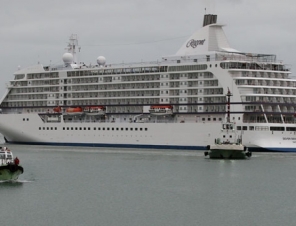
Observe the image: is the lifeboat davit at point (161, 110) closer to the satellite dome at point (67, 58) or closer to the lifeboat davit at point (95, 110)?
the lifeboat davit at point (95, 110)

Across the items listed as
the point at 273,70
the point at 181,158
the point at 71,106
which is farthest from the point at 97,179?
the point at 71,106

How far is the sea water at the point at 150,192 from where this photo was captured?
46.0 meters

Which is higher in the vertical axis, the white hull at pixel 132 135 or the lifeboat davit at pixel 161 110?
the lifeboat davit at pixel 161 110

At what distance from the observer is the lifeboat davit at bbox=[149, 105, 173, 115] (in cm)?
9969

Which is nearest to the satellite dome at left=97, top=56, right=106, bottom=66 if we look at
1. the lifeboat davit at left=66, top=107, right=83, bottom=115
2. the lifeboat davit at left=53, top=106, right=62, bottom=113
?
the lifeboat davit at left=66, top=107, right=83, bottom=115

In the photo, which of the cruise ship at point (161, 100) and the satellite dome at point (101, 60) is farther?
the satellite dome at point (101, 60)

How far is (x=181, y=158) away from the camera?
83.5 metres

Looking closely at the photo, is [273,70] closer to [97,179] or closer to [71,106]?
[71,106]

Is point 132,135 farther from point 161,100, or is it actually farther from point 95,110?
point 95,110

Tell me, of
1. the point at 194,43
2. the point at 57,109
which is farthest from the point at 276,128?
the point at 57,109

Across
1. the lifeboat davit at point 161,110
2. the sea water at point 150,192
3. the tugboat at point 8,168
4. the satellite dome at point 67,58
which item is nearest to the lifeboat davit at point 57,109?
the satellite dome at point 67,58

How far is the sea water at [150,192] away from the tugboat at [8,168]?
60 centimetres

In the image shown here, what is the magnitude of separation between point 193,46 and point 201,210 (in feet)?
179

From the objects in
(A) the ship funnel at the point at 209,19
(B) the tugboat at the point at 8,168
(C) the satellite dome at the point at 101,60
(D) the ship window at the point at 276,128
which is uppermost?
(A) the ship funnel at the point at 209,19
